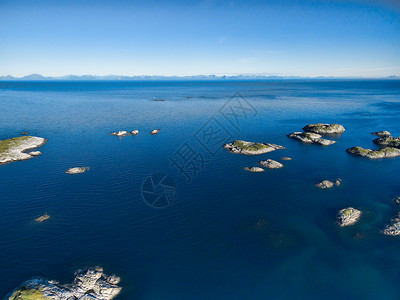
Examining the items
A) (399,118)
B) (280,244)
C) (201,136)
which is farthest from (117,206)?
(399,118)

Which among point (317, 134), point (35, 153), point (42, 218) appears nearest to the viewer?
point (42, 218)

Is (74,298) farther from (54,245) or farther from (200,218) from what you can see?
(200,218)

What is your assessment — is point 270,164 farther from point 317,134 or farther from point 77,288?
point 77,288

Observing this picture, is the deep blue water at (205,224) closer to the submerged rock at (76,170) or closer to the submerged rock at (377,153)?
the submerged rock at (76,170)

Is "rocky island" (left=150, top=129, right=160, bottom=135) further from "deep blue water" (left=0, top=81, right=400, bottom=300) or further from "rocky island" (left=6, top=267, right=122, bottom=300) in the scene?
"rocky island" (left=6, top=267, right=122, bottom=300)

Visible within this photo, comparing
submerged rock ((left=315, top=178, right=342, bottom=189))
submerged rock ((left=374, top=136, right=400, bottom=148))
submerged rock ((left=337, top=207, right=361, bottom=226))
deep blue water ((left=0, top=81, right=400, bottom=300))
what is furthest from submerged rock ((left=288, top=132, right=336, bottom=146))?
submerged rock ((left=337, top=207, right=361, bottom=226))

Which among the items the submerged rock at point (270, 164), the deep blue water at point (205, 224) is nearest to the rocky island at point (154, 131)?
the deep blue water at point (205, 224)

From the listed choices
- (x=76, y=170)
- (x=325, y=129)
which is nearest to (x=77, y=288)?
(x=76, y=170)
